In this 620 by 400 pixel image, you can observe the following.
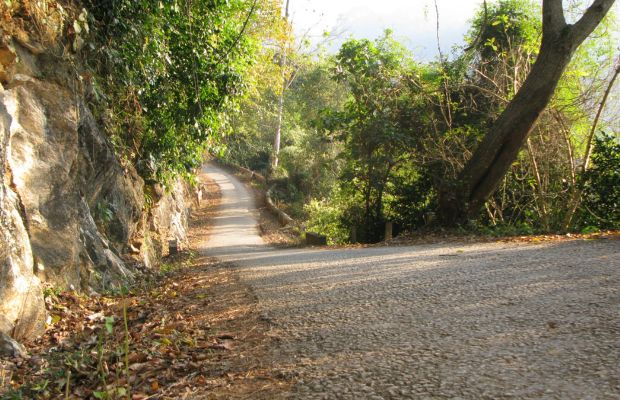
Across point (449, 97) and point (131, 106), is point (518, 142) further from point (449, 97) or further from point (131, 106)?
point (131, 106)

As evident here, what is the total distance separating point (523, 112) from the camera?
10211mm

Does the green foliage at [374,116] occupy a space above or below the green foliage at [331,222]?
above

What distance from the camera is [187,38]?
419 inches

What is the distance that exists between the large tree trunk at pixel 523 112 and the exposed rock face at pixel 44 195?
772 centimetres

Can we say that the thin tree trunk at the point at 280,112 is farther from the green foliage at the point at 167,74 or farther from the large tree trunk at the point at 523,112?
the large tree trunk at the point at 523,112

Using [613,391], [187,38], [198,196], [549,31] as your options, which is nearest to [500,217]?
[549,31]

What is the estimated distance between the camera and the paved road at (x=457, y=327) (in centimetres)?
283

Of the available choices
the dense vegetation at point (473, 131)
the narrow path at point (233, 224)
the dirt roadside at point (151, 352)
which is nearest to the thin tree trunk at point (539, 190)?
the dense vegetation at point (473, 131)

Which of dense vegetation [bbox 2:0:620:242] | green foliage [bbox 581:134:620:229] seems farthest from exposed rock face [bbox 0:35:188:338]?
green foliage [bbox 581:134:620:229]

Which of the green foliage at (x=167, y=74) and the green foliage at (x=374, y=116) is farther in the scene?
the green foliage at (x=374, y=116)

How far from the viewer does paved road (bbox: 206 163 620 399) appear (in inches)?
111

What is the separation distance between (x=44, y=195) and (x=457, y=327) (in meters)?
4.67

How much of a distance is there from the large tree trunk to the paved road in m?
4.04

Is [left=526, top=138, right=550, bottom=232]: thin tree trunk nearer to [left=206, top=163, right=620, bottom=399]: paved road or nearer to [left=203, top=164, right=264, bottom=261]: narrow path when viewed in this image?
[left=206, top=163, right=620, bottom=399]: paved road
